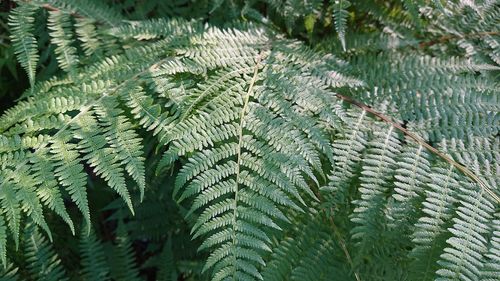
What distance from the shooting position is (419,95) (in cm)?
212

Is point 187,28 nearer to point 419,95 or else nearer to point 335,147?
point 335,147

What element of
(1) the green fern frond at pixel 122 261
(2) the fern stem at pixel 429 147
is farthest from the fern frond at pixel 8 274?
(2) the fern stem at pixel 429 147

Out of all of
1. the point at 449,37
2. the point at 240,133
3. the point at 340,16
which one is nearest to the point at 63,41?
the point at 240,133

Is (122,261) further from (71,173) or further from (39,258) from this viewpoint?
(71,173)

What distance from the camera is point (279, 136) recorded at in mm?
1840

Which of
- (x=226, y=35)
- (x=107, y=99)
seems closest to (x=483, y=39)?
(x=226, y=35)

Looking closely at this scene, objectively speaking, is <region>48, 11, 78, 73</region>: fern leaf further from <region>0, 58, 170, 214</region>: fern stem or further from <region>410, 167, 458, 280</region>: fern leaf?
<region>410, 167, 458, 280</region>: fern leaf

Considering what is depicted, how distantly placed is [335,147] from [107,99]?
88 centimetres

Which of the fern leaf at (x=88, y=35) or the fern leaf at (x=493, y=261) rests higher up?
the fern leaf at (x=88, y=35)

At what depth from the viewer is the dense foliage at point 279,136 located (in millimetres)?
1754

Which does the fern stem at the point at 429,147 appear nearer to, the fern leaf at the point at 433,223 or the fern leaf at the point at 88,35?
the fern leaf at the point at 433,223

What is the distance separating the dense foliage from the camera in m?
1.75

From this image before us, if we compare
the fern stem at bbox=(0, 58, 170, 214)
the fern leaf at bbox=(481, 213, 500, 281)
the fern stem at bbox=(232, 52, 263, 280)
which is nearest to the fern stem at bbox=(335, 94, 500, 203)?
the fern leaf at bbox=(481, 213, 500, 281)

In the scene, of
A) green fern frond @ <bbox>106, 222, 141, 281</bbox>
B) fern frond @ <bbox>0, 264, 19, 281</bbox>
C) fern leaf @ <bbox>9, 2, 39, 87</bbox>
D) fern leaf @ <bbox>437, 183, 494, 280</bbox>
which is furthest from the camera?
green fern frond @ <bbox>106, 222, 141, 281</bbox>
